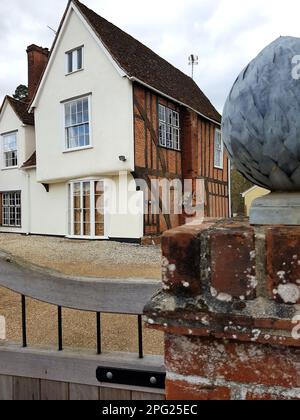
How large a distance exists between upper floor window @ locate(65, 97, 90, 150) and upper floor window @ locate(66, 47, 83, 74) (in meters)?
1.16

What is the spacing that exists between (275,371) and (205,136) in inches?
590

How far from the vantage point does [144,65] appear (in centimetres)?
1334

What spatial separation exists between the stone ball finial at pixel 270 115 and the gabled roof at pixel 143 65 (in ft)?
35.9

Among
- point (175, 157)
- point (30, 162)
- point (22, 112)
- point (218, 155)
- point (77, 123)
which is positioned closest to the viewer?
point (77, 123)

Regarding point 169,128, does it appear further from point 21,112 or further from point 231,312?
point 231,312

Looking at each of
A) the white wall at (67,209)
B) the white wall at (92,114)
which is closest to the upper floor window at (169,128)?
the white wall at (92,114)

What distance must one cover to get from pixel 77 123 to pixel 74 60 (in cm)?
229

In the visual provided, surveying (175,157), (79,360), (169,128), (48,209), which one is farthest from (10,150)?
(79,360)

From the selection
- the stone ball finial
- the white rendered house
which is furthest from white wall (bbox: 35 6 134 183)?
the stone ball finial

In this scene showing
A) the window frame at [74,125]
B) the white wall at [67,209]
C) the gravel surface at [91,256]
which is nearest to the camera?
the gravel surface at [91,256]

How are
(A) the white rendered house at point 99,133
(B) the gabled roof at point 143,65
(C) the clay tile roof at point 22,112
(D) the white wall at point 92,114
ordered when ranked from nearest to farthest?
(D) the white wall at point 92,114
(A) the white rendered house at point 99,133
(B) the gabled roof at point 143,65
(C) the clay tile roof at point 22,112

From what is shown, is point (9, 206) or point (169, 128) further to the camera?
point (9, 206)

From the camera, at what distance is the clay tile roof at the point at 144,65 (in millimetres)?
11992

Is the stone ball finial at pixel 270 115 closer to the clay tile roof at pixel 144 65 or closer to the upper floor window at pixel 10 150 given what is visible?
the clay tile roof at pixel 144 65
